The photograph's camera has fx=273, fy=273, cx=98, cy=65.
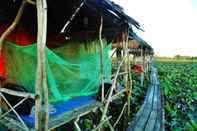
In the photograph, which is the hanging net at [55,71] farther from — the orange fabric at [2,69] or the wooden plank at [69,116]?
the wooden plank at [69,116]

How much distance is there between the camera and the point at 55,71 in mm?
5047

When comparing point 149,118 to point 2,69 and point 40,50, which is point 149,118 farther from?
point 40,50

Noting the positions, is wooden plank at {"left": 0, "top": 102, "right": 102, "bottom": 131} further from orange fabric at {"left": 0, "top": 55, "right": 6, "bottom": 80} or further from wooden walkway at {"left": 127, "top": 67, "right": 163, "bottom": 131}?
wooden walkway at {"left": 127, "top": 67, "right": 163, "bottom": 131}

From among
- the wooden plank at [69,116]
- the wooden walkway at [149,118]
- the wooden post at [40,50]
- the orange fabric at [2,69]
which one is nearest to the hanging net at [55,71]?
the orange fabric at [2,69]

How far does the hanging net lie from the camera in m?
4.69

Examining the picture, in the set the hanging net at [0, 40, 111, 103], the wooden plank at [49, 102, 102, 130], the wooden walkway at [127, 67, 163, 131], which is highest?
the hanging net at [0, 40, 111, 103]

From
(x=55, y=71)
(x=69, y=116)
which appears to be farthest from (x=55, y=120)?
(x=55, y=71)

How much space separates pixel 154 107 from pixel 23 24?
6.35m

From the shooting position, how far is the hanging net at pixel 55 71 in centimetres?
469

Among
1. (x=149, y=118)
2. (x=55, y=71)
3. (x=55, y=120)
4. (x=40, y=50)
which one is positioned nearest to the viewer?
(x=40, y=50)

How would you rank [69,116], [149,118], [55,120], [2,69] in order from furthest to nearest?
1. [149,118]
2. [2,69]
3. [69,116]
4. [55,120]

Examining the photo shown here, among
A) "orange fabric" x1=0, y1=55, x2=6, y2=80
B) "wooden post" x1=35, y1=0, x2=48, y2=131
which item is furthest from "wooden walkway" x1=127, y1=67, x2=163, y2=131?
"wooden post" x1=35, y1=0, x2=48, y2=131

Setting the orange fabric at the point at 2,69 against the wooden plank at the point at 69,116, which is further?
the orange fabric at the point at 2,69

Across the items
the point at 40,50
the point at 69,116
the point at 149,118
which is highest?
the point at 40,50
